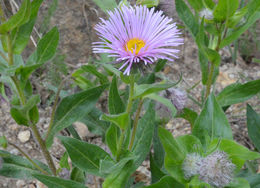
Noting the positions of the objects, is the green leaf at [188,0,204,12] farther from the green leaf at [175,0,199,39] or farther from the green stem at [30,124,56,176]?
the green stem at [30,124,56,176]

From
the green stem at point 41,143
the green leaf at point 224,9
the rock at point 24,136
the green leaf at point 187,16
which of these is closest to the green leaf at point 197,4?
the green leaf at point 187,16

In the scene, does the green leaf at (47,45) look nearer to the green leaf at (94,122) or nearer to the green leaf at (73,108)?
the green leaf at (73,108)

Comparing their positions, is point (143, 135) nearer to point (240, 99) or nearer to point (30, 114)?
point (30, 114)

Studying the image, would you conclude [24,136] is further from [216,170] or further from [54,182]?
[216,170]

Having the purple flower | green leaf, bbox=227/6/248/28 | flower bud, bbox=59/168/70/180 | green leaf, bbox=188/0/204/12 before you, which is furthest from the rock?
green leaf, bbox=227/6/248/28

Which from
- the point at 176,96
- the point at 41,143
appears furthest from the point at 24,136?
the point at 176,96

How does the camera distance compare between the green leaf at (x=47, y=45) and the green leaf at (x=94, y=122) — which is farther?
the green leaf at (x=94, y=122)
